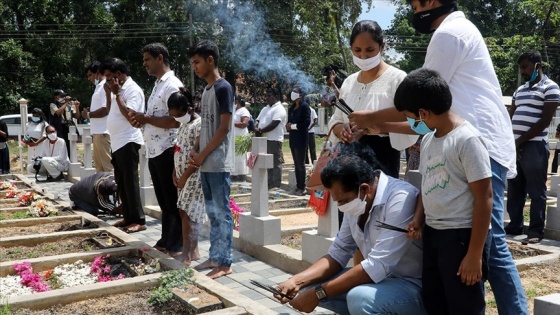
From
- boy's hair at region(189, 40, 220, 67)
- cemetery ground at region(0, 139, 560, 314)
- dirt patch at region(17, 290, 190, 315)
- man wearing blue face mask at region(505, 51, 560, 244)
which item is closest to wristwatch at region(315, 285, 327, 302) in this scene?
dirt patch at region(17, 290, 190, 315)

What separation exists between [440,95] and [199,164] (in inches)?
104

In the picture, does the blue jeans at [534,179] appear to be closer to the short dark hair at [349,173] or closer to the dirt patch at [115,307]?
the short dark hair at [349,173]

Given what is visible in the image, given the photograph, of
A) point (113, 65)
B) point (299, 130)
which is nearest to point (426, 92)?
point (113, 65)

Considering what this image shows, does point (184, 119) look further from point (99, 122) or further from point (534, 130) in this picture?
point (534, 130)

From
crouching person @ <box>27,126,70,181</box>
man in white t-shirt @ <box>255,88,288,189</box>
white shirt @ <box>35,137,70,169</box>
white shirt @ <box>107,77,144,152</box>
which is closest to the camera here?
white shirt @ <box>107,77,144,152</box>

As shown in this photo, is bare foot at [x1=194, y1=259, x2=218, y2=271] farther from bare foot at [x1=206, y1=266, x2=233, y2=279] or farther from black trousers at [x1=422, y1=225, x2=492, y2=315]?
black trousers at [x1=422, y1=225, x2=492, y2=315]

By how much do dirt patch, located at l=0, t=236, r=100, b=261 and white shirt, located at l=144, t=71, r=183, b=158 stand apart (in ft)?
4.07

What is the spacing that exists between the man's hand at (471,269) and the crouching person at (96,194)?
575 centimetres

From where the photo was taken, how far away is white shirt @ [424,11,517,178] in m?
2.78

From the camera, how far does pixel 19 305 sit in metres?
3.73

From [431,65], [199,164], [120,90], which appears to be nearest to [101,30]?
[120,90]

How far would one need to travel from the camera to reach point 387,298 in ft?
8.89

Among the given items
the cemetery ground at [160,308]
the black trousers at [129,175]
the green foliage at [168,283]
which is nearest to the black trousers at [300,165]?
the black trousers at [129,175]

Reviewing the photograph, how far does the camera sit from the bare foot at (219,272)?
4770mm
